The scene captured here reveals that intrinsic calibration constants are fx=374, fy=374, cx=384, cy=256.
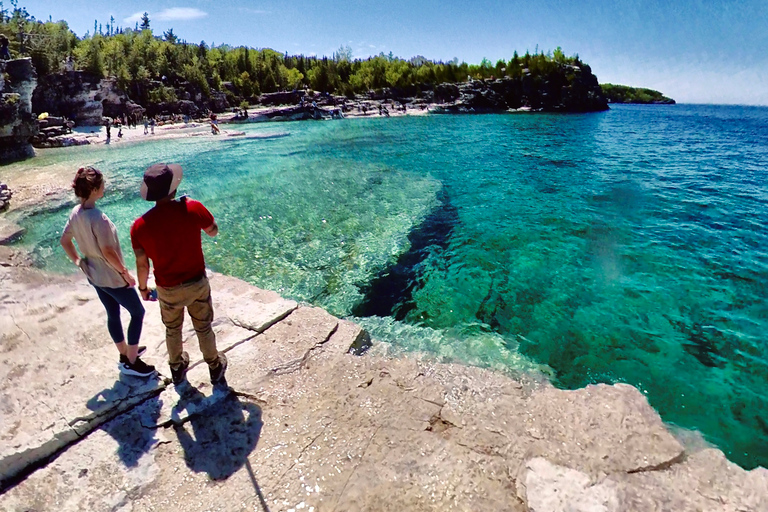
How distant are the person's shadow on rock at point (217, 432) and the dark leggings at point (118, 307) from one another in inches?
35.5

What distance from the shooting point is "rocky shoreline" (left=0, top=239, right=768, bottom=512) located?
121 inches

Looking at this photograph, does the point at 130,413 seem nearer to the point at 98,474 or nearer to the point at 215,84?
the point at 98,474

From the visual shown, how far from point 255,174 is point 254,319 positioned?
14.2 m

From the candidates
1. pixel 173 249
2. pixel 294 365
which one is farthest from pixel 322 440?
pixel 173 249

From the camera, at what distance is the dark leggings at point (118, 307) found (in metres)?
3.88

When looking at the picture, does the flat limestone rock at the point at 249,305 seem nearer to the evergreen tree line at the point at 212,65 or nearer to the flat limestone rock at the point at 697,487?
the flat limestone rock at the point at 697,487

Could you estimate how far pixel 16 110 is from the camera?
20.5 m

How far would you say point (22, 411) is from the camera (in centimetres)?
364

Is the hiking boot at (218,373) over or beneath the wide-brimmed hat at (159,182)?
beneath

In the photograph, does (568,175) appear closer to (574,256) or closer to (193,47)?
(574,256)

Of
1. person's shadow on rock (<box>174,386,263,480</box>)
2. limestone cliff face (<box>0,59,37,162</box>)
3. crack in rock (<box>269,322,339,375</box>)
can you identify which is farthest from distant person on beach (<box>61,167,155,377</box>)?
limestone cliff face (<box>0,59,37,162</box>)

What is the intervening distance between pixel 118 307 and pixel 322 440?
8.44ft

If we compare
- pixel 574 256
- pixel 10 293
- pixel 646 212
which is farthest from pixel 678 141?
pixel 10 293

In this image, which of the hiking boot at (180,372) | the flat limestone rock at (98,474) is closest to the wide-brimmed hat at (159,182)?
the hiking boot at (180,372)
